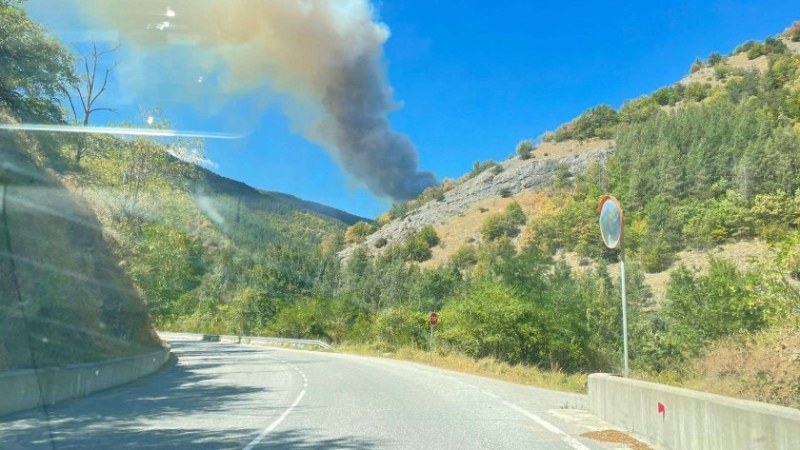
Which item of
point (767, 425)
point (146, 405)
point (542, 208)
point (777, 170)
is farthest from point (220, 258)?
point (767, 425)

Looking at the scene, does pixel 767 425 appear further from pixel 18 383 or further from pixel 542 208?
pixel 542 208

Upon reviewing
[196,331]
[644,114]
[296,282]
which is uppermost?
[644,114]

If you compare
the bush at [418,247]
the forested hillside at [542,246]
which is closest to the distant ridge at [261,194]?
the forested hillside at [542,246]

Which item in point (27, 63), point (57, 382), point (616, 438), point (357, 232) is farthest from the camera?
point (357, 232)

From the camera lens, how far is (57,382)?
47.9ft

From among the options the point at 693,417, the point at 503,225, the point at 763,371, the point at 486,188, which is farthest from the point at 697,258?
the point at 486,188

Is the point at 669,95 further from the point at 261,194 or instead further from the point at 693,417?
the point at 693,417

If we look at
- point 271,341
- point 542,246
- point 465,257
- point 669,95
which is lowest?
point 271,341

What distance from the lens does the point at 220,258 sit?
331 ft

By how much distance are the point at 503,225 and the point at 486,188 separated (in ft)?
133

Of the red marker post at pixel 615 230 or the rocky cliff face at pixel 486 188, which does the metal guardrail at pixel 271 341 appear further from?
Answer: the rocky cliff face at pixel 486 188

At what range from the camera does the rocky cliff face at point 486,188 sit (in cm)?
15300

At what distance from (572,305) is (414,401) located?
31.0m

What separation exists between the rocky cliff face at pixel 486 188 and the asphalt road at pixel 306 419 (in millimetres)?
133110
